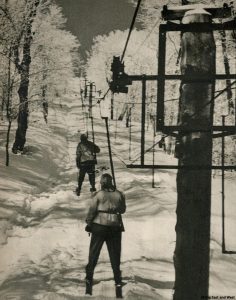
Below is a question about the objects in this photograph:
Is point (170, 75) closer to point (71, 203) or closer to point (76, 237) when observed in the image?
point (76, 237)

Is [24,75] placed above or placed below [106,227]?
above

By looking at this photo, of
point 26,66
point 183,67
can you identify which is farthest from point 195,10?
point 26,66

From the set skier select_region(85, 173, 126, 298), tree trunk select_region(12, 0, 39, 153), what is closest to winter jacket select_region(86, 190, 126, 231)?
skier select_region(85, 173, 126, 298)

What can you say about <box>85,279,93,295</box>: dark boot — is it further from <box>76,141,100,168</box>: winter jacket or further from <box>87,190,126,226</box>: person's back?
<box>76,141,100,168</box>: winter jacket

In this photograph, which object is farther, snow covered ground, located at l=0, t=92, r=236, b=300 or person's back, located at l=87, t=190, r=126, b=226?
snow covered ground, located at l=0, t=92, r=236, b=300

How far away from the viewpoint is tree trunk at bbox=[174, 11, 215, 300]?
481 cm

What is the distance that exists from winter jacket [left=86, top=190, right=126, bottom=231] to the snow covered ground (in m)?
0.84

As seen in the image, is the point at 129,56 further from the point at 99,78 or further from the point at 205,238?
the point at 205,238

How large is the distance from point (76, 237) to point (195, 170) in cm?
365

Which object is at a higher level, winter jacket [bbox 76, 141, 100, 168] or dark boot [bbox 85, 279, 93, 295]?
winter jacket [bbox 76, 141, 100, 168]

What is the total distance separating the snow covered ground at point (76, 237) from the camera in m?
6.23

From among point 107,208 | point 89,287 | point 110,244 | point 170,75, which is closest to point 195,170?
point 170,75

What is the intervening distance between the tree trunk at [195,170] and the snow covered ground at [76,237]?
3.61 ft

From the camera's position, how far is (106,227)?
5992mm
